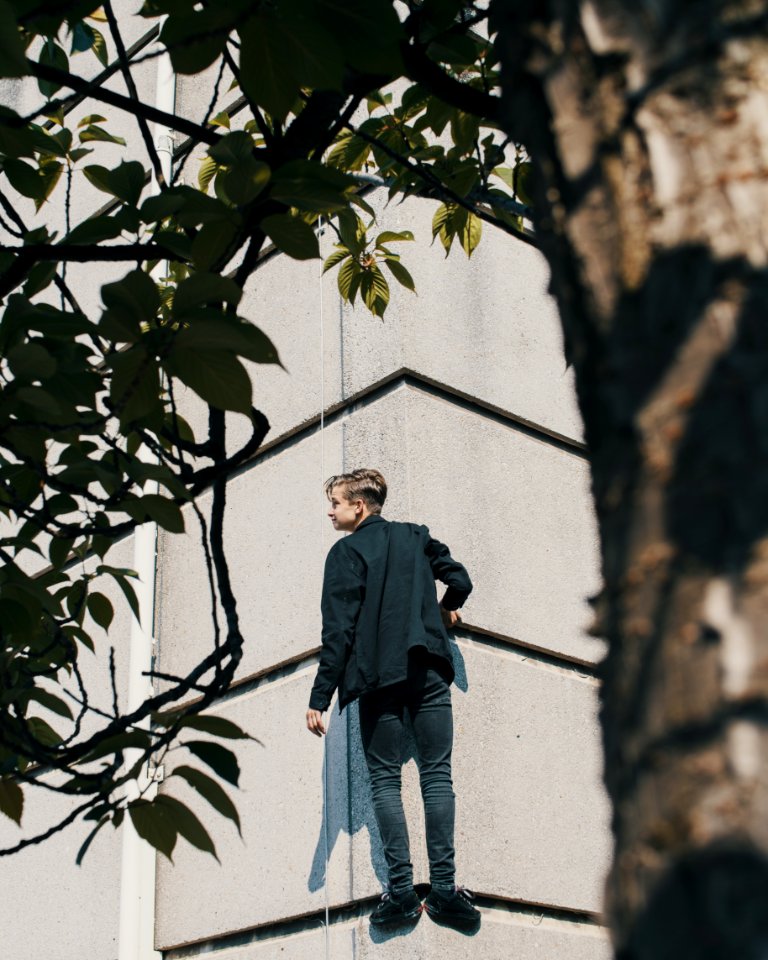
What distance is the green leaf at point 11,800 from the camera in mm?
2361

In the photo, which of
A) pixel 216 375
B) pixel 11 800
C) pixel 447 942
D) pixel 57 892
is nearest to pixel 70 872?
pixel 57 892

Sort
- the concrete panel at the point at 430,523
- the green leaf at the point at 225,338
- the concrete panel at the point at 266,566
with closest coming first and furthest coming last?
the green leaf at the point at 225,338 → the concrete panel at the point at 430,523 → the concrete panel at the point at 266,566

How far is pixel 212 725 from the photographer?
1.81m

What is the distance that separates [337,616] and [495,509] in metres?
0.95

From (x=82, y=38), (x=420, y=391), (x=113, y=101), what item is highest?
(x=420, y=391)

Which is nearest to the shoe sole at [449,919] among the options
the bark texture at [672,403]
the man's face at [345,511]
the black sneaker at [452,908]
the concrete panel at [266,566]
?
the black sneaker at [452,908]

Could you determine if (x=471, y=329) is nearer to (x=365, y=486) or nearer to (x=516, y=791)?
(x=365, y=486)

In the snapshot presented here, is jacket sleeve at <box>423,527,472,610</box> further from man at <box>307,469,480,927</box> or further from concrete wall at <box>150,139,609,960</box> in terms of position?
concrete wall at <box>150,139,609,960</box>

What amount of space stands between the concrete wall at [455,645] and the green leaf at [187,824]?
87.8 inches

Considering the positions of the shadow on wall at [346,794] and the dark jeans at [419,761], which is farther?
the shadow on wall at [346,794]

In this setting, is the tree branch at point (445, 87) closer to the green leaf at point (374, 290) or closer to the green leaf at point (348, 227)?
the green leaf at point (348, 227)

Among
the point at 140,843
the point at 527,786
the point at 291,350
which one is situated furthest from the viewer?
the point at 291,350

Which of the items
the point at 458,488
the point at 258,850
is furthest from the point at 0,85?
the point at 258,850

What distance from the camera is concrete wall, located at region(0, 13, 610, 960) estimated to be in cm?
428
